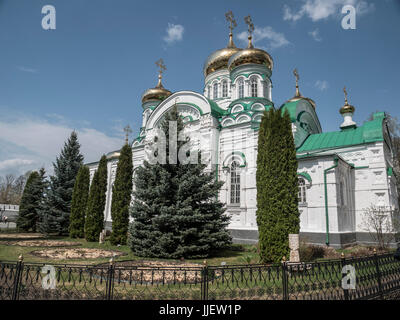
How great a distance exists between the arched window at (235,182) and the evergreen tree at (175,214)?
12.5 ft

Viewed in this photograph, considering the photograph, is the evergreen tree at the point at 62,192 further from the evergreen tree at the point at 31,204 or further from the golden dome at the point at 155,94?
the golden dome at the point at 155,94

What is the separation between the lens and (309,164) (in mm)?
12484

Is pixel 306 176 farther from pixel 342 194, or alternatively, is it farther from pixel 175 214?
pixel 175 214

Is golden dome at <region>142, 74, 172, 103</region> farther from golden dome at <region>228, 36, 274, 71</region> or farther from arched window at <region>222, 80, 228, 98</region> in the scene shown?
golden dome at <region>228, 36, 274, 71</region>

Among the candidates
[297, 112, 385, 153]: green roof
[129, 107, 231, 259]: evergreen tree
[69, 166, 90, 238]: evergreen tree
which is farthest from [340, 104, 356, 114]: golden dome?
[69, 166, 90, 238]: evergreen tree

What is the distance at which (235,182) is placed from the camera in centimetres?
1436

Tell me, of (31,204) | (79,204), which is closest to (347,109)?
(79,204)

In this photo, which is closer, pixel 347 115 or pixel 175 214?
pixel 175 214

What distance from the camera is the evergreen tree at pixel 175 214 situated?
9.24 m

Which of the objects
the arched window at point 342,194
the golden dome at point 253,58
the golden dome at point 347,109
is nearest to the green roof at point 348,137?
the golden dome at point 347,109

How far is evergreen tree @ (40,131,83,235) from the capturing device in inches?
673

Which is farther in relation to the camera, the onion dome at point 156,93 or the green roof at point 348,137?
the onion dome at point 156,93

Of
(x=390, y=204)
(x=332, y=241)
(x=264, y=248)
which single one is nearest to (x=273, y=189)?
(x=264, y=248)

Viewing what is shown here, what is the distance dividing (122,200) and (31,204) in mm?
10912
